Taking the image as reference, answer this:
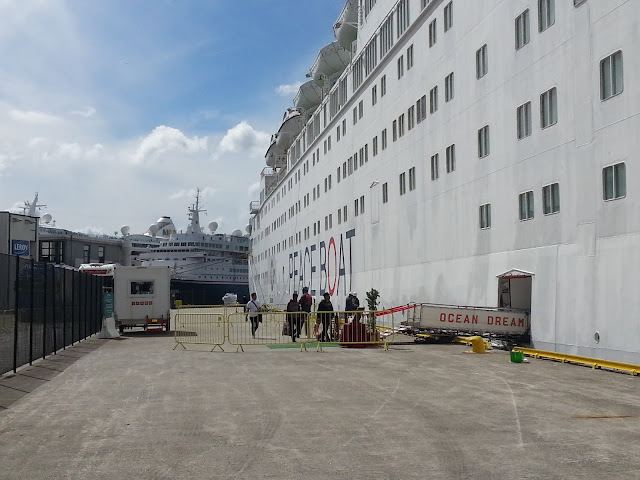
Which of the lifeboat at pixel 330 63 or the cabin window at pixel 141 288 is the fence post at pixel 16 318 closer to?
the cabin window at pixel 141 288

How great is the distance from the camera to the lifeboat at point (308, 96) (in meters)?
56.1

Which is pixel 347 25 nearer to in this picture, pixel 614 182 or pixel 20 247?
pixel 20 247

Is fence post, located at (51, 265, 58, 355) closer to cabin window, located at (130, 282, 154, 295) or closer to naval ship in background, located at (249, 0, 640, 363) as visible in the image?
cabin window, located at (130, 282, 154, 295)

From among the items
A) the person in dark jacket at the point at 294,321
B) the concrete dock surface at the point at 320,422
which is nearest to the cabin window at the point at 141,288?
the person in dark jacket at the point at 294,321

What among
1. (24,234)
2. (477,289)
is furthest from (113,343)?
(24,234)

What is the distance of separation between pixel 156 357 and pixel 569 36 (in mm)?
14411

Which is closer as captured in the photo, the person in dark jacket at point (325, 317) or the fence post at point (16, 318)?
the fence post at point (16, 318)

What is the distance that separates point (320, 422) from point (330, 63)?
45007 mm

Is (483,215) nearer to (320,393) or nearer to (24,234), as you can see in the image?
(320,393)

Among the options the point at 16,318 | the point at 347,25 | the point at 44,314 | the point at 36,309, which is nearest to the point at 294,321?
the point at 44,314

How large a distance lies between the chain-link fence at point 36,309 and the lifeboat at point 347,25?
27.4 meters

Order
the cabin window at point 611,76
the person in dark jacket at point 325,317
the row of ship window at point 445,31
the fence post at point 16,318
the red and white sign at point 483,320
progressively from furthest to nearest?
the person in dark jacket at point 325,317
the red and white sign at point 483,320
the row of ship window at point 445,31
the cabin window at point 611,76
the fence post at point 16,318

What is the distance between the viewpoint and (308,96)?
5725cm

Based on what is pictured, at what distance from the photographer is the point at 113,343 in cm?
2394
